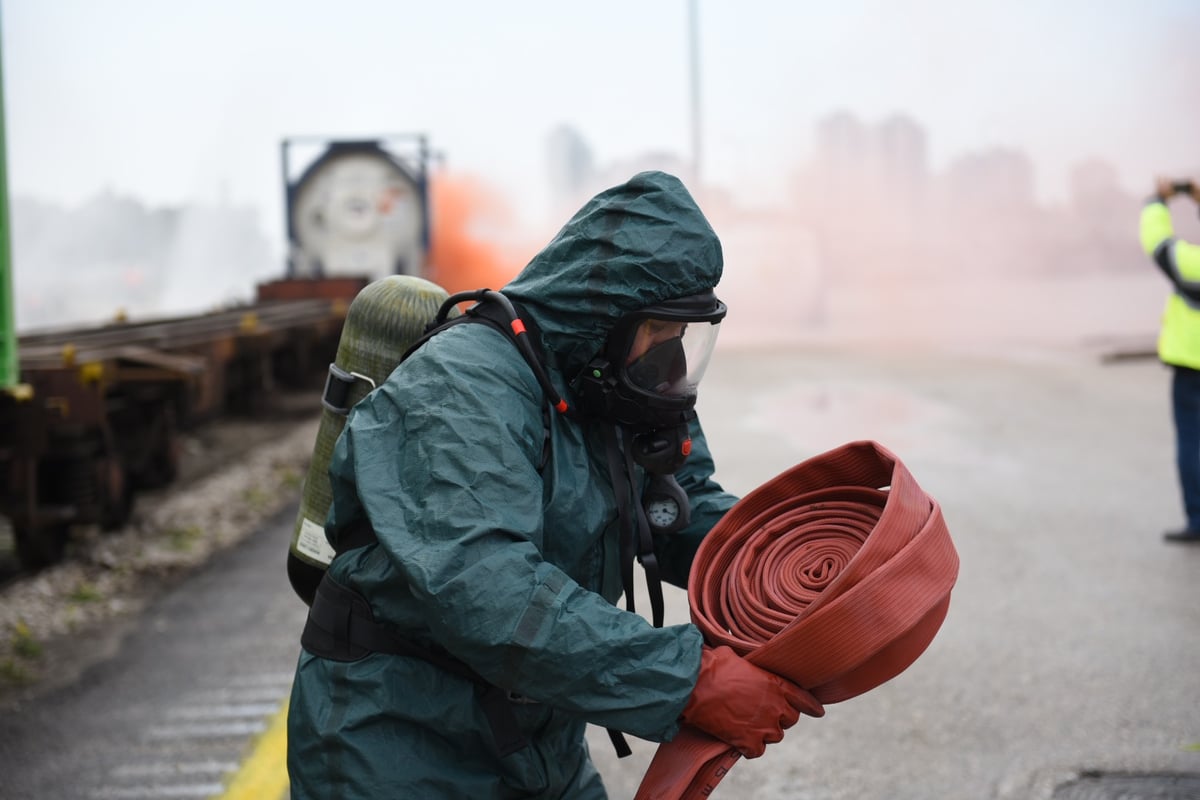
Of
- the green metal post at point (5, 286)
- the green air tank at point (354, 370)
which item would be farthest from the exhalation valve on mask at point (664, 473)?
the green metal post at point (5, 286)

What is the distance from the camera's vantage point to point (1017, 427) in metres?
10.8

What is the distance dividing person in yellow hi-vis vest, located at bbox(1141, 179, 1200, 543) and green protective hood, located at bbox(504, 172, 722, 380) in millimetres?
5624

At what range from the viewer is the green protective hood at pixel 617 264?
6.79 ft

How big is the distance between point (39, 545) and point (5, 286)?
5.42 feet

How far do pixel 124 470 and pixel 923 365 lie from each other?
1145cm

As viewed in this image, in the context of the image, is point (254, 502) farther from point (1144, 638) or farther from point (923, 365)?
point (923, 365)

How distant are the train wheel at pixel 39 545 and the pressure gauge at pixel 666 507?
4988 millimetres

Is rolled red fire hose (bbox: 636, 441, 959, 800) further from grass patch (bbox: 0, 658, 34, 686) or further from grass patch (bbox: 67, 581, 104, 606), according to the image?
grass patch (bbox: 67, 581, 104, 606)

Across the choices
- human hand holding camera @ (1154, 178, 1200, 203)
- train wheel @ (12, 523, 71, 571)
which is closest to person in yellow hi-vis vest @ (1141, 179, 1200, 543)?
human hand holding camera @ (1154, 178, 1200, 203)

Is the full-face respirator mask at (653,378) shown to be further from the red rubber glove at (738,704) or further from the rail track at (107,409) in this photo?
the rail track at (107,409)

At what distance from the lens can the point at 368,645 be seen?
Answer: 2.13 meters

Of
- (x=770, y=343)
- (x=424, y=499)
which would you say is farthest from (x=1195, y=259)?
(x=770, y=343)

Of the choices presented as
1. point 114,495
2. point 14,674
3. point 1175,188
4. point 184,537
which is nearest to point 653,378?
point 14,674

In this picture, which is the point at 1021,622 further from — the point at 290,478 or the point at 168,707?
the point at 290,478
